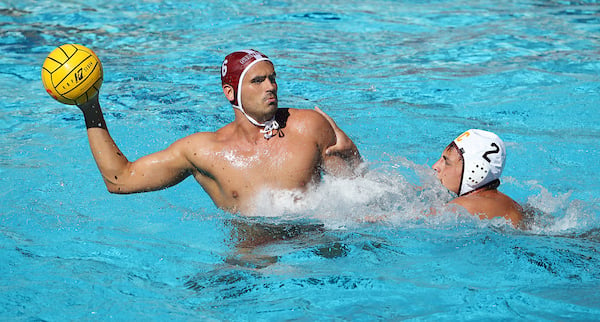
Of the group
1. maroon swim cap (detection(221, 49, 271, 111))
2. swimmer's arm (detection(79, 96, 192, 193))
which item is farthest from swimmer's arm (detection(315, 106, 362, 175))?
swimmer's arm (detection(79, 96, 192, 193))

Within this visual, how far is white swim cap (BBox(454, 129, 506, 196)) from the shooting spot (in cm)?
518

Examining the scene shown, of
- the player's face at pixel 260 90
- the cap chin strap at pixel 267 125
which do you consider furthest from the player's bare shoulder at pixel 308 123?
the player's face at pixel 260 90

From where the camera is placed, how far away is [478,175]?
5211 millimetres

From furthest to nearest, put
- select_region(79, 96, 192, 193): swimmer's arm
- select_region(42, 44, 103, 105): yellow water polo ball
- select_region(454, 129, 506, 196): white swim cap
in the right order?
select_region(454, 129, 506, 196): white swim cap < select_region(79, 96, 192, 193): swimmer's arm < select_region(42, 44, 103, 105): yellow water polo ball

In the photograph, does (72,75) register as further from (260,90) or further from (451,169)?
(451,169)

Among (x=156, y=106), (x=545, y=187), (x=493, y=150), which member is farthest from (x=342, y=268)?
(x=156, y=106)

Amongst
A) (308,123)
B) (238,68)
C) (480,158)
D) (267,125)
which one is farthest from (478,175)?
(238,68)

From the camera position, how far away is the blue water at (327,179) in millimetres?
4543

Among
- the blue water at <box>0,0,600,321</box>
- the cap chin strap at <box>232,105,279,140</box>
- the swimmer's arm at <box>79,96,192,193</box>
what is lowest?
the blue water at <box>0,0,600,321</box>

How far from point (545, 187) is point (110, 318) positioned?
4.44 meters

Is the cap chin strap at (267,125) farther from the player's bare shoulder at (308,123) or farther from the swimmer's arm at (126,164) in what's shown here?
the swimmer's arm at (126,164)

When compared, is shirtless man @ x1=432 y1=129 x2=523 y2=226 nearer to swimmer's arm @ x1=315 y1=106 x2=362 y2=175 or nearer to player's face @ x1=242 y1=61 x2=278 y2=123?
swimmer's arm @ x1=315 y1=106 x2=362 y2=175

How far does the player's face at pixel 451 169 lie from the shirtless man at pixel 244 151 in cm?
88

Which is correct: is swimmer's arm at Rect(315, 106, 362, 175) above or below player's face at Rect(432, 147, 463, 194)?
above
